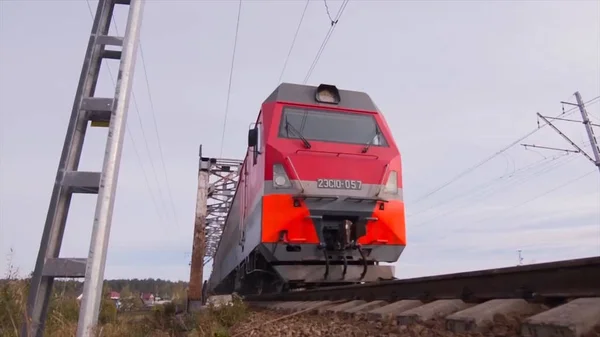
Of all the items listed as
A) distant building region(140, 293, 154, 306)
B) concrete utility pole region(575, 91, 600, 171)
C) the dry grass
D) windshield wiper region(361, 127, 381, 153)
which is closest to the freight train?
windshield wiper region(361, 127, 381, 153)

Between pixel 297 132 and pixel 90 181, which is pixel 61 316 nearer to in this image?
pixel 90 181

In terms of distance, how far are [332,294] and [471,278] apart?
2377mm

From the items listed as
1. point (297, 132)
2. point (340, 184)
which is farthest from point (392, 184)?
point (297, 132)

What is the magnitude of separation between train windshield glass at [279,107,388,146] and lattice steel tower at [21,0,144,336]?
382 cm

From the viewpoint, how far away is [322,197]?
20.2 feet

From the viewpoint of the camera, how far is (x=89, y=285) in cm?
242

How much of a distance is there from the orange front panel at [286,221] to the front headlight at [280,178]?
0.16 m

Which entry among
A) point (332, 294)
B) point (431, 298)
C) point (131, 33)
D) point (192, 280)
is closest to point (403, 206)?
point (332, 294)

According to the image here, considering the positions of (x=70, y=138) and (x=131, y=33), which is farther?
(x=131, y=33)

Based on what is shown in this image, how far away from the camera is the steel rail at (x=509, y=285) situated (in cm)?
247

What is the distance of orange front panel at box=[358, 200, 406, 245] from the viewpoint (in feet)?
20.7

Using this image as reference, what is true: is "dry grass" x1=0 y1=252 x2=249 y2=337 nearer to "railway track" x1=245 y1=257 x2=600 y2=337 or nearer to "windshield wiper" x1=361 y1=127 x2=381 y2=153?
"railway track" x1=245 y1=257 x2=600 y2=337

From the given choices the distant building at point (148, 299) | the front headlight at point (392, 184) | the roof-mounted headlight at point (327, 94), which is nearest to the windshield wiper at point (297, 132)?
the roof-mounted headlight at point (327, 94)

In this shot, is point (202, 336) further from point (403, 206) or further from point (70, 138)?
point (403, 206)
